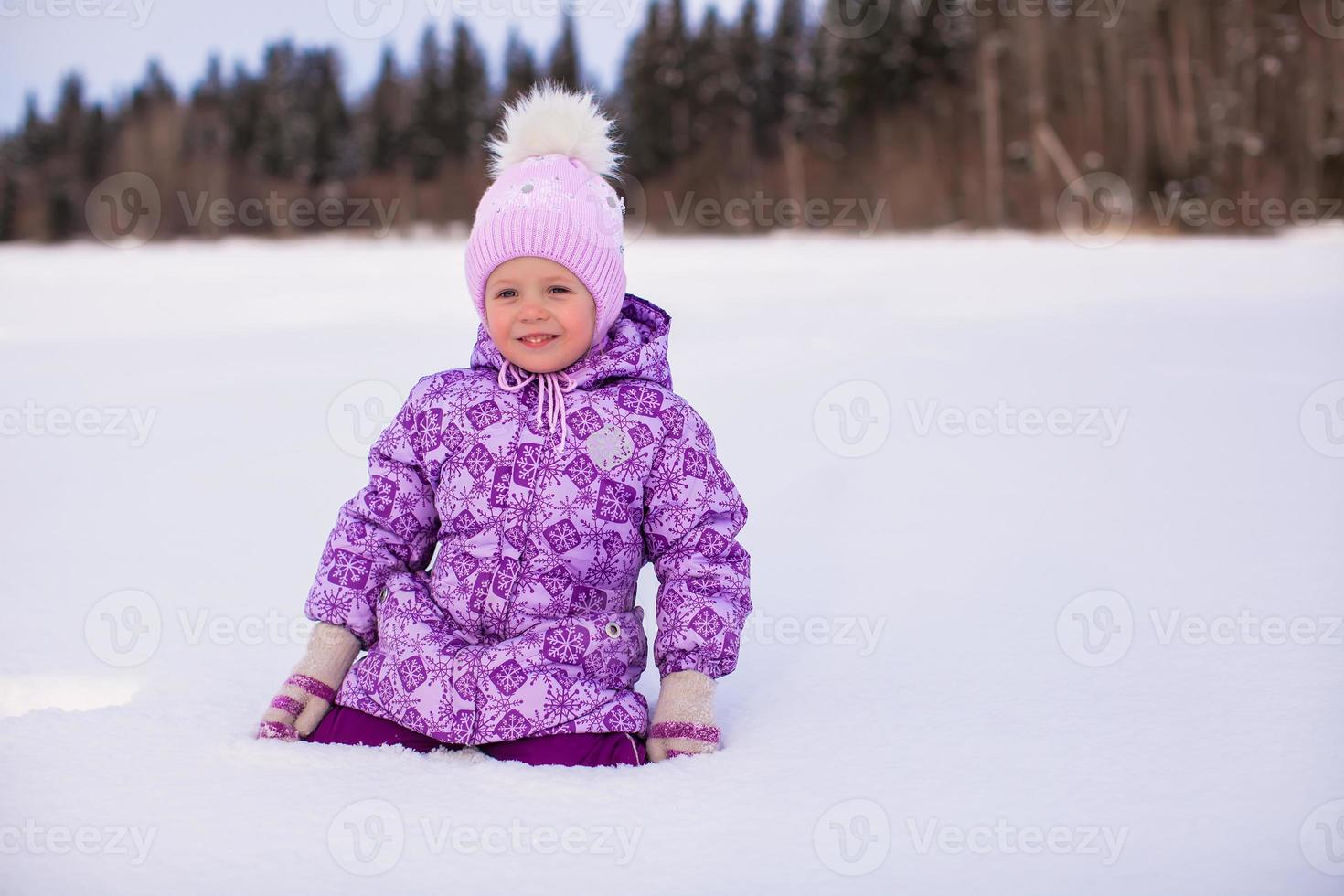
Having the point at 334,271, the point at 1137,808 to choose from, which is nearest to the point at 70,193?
the point at 334,271

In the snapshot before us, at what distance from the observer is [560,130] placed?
189cm

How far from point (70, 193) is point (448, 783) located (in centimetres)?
1404

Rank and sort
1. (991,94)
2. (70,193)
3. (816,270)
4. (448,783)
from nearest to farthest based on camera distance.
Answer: (448,783), (816,270), (991,94), (70,193)

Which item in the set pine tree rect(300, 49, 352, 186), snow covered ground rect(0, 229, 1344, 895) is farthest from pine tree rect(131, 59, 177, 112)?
snow covered ground rect(0, 229, 1344, 895)

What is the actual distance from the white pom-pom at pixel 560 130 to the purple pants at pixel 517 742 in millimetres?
897

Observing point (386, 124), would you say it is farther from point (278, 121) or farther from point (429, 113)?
point (278, 121)

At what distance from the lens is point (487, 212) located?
1.83 metres

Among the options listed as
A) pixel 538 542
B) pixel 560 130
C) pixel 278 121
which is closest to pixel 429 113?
pixel 278 121

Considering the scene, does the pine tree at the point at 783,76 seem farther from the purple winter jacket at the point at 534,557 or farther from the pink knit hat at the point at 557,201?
the purple winter jacket at the point at 534,557

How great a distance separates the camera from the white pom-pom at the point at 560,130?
6.23 feet

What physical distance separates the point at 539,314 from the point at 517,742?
63cm

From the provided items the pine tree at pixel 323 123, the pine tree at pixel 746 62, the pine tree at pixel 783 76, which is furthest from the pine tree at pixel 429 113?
the pine tree at pixel 783 76

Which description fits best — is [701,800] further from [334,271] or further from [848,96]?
[848,96]

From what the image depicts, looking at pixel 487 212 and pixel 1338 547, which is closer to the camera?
pixel 487 212
